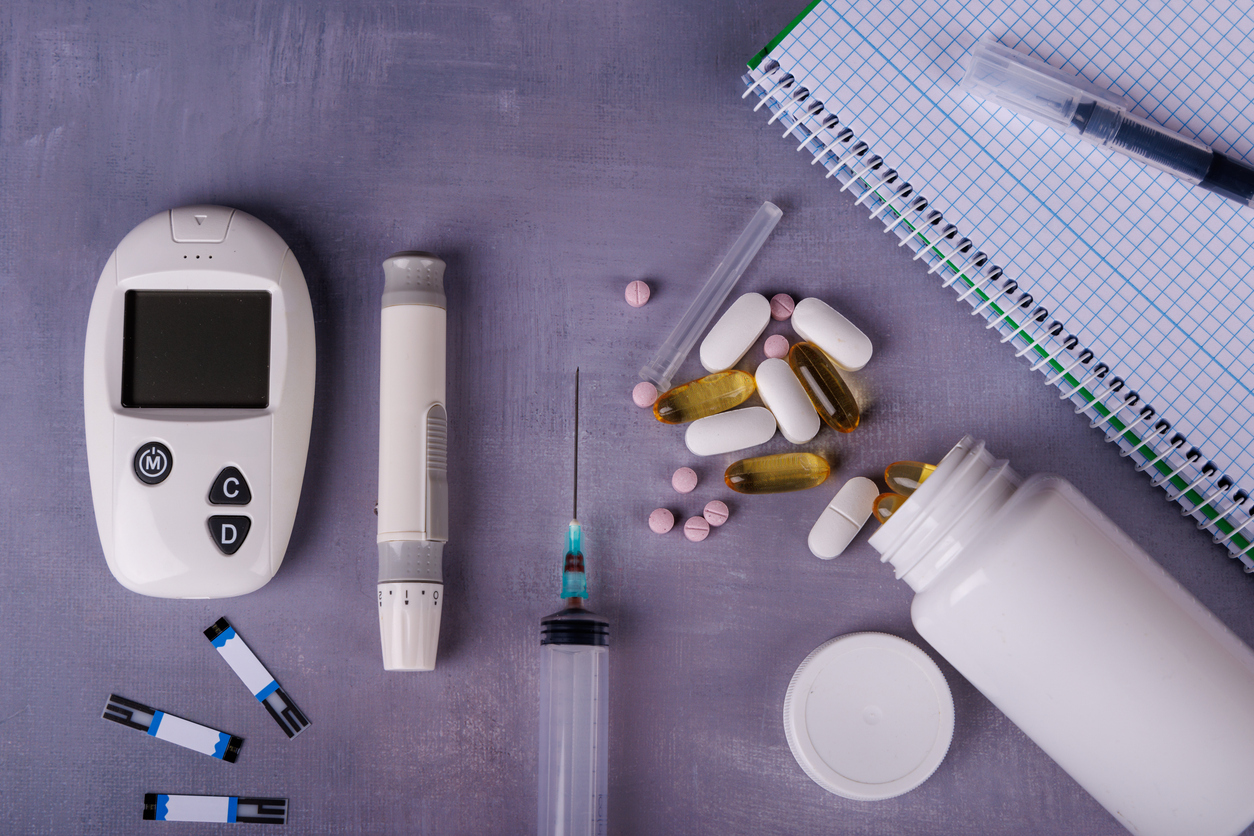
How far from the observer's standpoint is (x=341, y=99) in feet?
2.57

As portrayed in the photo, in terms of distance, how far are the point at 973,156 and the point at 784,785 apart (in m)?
0.59

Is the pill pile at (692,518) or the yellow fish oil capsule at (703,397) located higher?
the yellow fish oil capsule at (703,397)

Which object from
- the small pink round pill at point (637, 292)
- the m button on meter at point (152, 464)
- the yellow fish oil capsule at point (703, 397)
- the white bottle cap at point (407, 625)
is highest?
the small pink round pill at point (637, 292)

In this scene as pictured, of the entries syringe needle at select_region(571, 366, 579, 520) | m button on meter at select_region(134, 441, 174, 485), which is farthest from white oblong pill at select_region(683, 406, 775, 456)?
m button on meter at select_region(134, 441, 174, 485)

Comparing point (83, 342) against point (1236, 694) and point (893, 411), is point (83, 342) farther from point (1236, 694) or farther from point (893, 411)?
point (1236, 694)

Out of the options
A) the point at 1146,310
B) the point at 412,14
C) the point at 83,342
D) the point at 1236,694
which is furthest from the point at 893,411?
the point at 83,342

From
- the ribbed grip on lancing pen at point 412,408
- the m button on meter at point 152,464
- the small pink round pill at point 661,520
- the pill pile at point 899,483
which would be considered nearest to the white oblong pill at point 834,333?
the pill pile at point 899,483

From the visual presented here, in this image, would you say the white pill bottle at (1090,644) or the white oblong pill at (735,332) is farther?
the white oblong pill at (735,332)

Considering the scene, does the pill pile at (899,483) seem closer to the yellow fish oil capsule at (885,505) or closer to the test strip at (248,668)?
the yellow fish oil capsule at (885,505)

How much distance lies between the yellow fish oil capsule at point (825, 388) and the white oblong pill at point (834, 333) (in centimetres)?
1

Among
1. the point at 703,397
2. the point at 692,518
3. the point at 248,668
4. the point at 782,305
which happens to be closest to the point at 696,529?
the point at 692,518

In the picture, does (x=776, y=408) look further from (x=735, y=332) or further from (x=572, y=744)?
(x=572, y=744)

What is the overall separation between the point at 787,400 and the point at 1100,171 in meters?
0.35

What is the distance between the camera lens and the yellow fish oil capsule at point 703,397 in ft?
2.46
